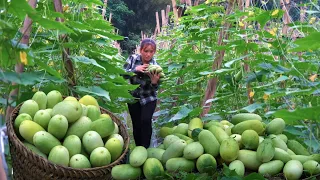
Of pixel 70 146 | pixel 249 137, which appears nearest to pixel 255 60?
pixel 249 137

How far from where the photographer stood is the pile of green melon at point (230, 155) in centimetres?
172

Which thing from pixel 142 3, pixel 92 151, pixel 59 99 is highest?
pixel 142 3

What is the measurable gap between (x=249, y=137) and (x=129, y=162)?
1.72 feet

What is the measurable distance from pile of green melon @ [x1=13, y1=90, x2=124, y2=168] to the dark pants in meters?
1.68

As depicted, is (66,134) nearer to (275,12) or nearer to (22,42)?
(22,42)

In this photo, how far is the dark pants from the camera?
3.56m

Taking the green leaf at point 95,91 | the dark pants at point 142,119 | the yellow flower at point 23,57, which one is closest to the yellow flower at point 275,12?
the green leaf at point 95,91

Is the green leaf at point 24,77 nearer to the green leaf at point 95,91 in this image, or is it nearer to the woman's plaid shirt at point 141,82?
the green leaf at point 95,91

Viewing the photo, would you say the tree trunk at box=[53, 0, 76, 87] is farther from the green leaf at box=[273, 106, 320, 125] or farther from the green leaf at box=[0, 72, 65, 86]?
the green leaf at box=[273, 106, 320, 125]

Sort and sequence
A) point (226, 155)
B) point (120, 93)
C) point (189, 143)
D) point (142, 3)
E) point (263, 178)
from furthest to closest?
point (142, 3) → point (120, 93) → point (189, 143) → point (226, 155) → point (263, 178)

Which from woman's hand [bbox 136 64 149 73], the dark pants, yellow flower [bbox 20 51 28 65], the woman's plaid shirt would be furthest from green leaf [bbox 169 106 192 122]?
yellow flower [bbox 20 51 28 65]

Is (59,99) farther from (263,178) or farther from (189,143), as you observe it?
(263,178)

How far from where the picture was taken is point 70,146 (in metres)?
1.71

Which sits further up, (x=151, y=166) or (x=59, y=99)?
(x=59, y=99)
